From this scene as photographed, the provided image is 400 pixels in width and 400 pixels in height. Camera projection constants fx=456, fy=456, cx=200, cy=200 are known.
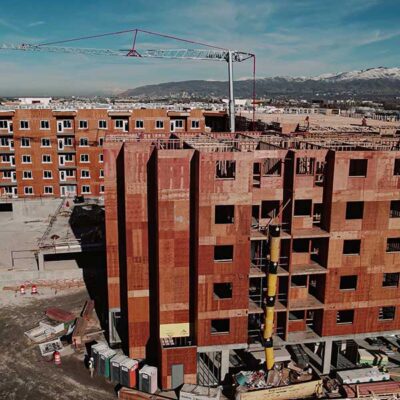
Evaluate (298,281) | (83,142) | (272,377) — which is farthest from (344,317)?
(83,142)

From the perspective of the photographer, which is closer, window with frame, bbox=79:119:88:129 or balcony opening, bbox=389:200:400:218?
balcony opening, bbox=389:200:400:218

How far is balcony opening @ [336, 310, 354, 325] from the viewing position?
125ft

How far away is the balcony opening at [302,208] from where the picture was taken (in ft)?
121

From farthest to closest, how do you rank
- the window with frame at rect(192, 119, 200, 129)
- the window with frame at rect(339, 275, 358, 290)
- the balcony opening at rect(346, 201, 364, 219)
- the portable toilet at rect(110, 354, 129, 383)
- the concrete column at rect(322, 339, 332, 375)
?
the window with frame at rect(192, 119, 200, 129), the concrete column at rect(322, 339, 332, 375), the window with frame at rect(339, 275, 358, 290), the portable toilet at rect(110, 354, 129, 383), the balcony opening at rect(346, 201, 364, 219)

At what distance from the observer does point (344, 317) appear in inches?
1526

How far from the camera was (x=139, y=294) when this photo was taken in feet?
126

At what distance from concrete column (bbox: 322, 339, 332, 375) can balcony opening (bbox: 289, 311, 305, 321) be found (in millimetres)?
2916

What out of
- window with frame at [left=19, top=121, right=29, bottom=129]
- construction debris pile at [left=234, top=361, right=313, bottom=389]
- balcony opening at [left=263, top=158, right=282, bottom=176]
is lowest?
construction debris pile at [left=234, top=361, right=313, bottom=389]

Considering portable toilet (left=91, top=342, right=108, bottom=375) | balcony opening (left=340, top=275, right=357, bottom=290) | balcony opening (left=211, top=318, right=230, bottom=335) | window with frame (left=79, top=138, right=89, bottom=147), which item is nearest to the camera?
balcony opening (left=211, top=318, right=230, bottom=335)

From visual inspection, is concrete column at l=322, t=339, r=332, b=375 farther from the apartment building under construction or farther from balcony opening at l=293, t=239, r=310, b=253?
the apartment building under construction

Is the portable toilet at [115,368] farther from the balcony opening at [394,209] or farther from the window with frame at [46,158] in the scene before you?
the window with frame at [46,158]

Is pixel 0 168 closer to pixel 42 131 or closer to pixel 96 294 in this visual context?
pixel 42 131

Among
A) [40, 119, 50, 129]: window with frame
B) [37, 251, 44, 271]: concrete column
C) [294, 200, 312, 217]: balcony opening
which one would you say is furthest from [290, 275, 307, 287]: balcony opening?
[40, 119, 50, 129]: window with frame

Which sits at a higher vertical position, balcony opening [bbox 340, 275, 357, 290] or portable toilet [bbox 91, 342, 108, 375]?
balcony opening [bbox 340, 275, 357, 290]
